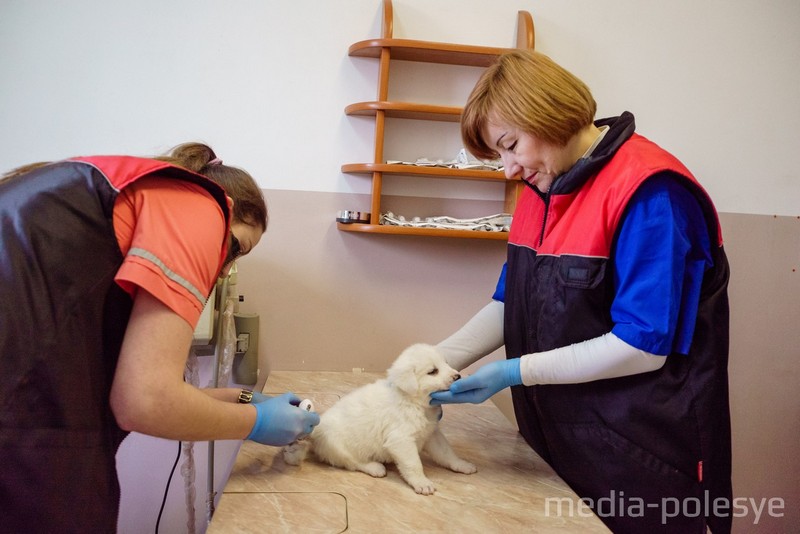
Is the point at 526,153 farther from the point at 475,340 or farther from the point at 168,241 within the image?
the point at 168,241

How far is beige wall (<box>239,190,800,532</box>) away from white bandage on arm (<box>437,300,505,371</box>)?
54 centimetres

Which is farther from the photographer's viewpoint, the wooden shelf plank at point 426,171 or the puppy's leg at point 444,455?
the wooden shelf plank at point 426,171

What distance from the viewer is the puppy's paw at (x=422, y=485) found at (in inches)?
50.6

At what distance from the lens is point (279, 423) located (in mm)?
1220

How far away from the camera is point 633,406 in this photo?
1276 millimetres

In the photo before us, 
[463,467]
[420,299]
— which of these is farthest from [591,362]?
[420,299]

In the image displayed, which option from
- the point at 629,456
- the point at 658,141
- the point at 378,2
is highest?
the point at 378,2

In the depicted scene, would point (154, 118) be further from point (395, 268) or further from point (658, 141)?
point (658, 141)

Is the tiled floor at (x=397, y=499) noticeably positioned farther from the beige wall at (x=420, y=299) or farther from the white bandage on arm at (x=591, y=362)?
the beige wall at (x=420, y=299)

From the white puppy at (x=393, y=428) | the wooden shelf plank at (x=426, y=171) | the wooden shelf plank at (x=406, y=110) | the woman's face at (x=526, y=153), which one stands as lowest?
the white puppy at (x=393, y=428)

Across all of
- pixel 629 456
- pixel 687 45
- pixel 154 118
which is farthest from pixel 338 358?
pixel 687 45

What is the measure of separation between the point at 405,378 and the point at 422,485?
9.4 inches

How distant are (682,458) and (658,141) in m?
1.44

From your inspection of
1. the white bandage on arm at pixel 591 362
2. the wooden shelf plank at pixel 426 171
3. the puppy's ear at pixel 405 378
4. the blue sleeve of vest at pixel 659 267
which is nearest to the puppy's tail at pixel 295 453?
the puppy's ear at pixel 405 378
